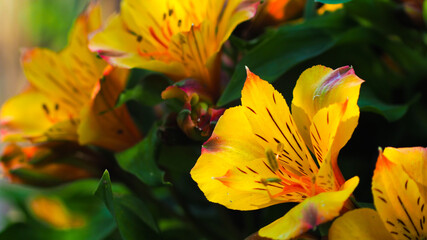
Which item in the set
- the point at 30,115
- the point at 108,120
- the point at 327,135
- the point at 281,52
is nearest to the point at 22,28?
the point at 30,115

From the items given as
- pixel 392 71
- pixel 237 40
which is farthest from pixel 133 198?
pixel 392 71

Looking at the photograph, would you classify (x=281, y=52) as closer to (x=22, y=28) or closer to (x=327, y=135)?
(x=327, y=135)

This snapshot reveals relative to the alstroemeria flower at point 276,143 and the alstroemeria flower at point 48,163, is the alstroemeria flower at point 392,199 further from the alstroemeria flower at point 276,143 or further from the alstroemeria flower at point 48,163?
the alstroemeria flower at point 48,163

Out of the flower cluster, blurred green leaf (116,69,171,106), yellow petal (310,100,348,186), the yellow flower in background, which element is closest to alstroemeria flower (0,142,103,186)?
the flower cluster

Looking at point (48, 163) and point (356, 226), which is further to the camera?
point (48, 163)

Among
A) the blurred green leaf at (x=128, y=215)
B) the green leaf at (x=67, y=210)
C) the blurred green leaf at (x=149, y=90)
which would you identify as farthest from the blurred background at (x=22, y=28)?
the blurred green leaf at (x=128, y=215)

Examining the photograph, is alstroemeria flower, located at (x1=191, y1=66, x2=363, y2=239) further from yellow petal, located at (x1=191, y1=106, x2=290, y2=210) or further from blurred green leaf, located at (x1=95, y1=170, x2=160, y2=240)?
blurred green leaf, located at (x1=95, y1=170, x2=160, y2=240)
